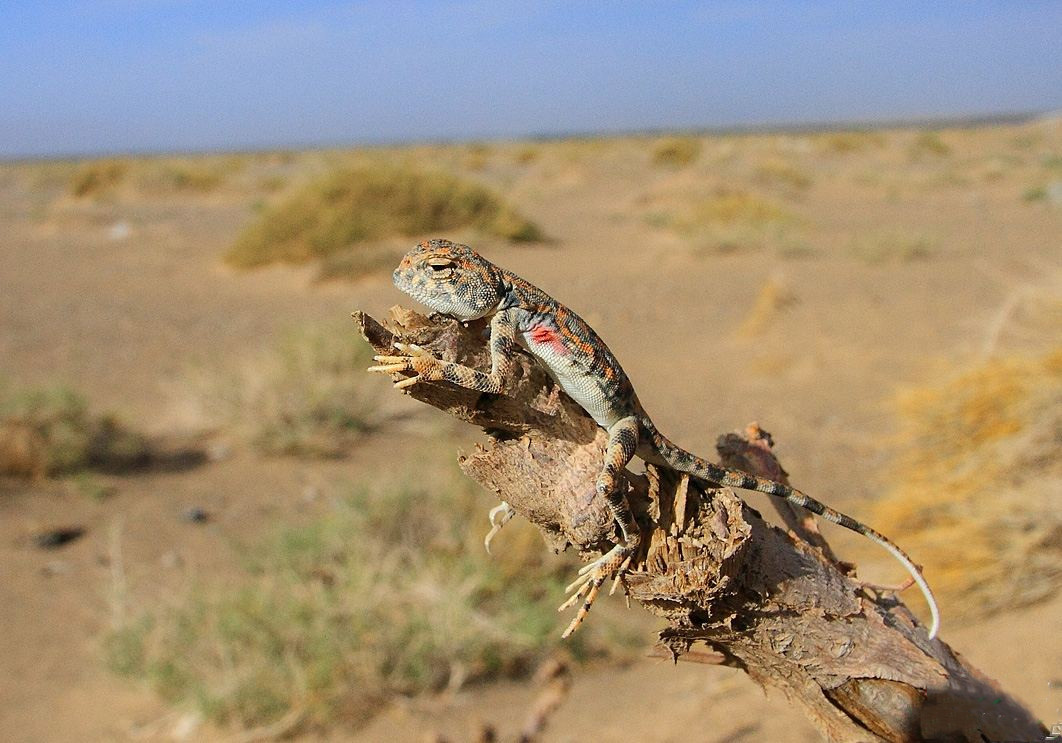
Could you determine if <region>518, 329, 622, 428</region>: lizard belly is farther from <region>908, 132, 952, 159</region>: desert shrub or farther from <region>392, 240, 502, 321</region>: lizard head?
<region>908, 132, 952, 159</region>: desert shrub

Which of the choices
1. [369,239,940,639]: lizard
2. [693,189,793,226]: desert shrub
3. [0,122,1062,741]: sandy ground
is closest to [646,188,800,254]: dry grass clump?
[693,189,793,226]: desert shrub

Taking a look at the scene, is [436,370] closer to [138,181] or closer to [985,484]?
[985,484]

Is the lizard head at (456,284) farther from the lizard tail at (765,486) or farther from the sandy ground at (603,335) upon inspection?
the sandy ground at (603,335)

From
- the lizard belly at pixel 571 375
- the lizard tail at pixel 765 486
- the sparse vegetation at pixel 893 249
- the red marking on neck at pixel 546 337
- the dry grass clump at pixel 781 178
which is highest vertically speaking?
the red marking on neck at pixel 546 337

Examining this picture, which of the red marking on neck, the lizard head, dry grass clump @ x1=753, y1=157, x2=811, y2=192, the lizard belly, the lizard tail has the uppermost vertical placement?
the lizard head

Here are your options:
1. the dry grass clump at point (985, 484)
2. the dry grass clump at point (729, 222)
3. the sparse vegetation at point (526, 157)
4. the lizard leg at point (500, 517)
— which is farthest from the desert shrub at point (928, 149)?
the lizard leg at point (500, 517)

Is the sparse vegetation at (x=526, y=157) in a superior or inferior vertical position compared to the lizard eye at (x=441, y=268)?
inferior
